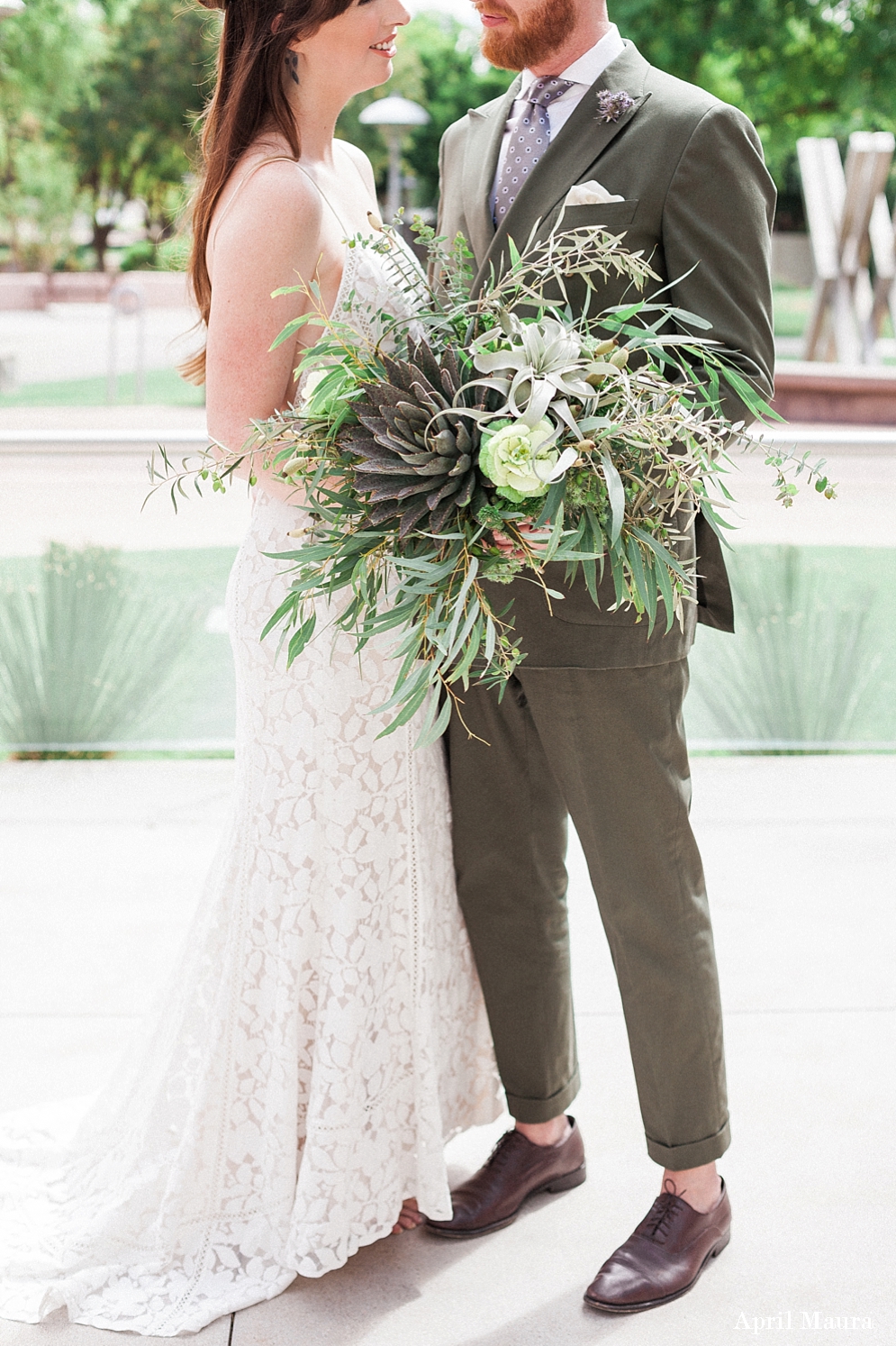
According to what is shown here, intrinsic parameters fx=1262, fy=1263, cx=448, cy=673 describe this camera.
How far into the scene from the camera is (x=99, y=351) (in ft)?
80.9

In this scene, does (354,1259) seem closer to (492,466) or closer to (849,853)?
(492,466)

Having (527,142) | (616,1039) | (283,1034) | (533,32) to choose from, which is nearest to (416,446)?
(527,142)

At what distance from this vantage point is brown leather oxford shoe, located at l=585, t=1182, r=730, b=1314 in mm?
2051

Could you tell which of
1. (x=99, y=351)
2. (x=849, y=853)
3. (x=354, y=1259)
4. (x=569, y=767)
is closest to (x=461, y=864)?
(x=569, y=767)

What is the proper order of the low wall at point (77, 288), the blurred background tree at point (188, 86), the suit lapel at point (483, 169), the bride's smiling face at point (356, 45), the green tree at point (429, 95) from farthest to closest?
the low wall at point (77, 288) < the green tree at point (429, 95) < the blurred background tree at point (188, 86) < the suit lapel at point (483, 169) < the bride's smiling face at point (356, 45)

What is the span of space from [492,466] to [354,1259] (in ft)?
4.71

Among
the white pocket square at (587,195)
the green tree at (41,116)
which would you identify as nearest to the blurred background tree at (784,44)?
the green tree at (41,116)

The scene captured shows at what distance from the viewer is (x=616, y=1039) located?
→ 2877mm

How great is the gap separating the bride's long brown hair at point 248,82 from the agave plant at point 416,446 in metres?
0.57

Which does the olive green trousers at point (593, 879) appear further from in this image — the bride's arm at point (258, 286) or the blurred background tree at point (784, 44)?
the blurred background tree at point (784, 44)

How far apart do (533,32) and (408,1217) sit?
2046 millimetres

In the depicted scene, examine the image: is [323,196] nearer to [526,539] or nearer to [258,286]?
[258,286]

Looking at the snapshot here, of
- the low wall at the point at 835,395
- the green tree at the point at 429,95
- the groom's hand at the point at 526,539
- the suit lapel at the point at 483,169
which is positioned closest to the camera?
the groom's hand at the point at 526,539

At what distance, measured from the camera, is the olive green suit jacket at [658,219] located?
1906 millimetres
